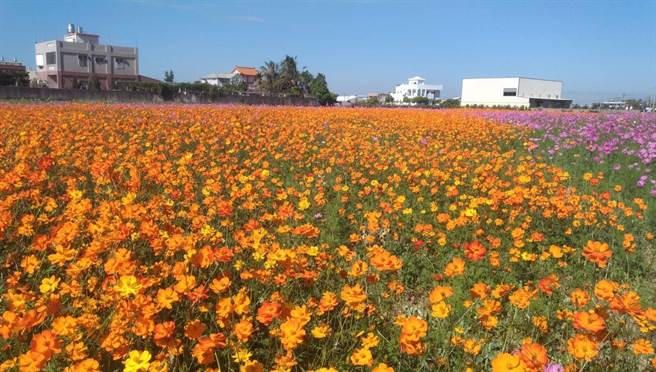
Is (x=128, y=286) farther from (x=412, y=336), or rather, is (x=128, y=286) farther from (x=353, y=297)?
(x=412, y=336)

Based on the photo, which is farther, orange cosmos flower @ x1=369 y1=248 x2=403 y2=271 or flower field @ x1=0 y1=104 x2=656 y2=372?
orange cosmos flower @ x1=369 y1=248 x2=403 y2=271

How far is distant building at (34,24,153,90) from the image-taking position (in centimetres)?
5684

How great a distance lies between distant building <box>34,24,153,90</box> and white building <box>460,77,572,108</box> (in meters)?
55.8

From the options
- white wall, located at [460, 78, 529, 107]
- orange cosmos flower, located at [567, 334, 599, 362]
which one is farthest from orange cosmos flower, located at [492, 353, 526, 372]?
white wall, located at [460, 78, 529, 107]

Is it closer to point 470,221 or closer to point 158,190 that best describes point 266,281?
point 470,221

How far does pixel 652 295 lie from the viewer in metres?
3.33

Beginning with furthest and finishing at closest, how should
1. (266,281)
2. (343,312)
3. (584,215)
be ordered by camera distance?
(584,215)
(266,281)
(343,312)

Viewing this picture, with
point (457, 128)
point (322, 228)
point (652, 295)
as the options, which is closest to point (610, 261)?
point (652, 295)

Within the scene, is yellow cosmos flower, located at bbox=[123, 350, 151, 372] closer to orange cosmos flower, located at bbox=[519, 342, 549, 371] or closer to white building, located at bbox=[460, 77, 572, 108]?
orange cosmos flower, located at bbox=[519, 342, 549, 371]

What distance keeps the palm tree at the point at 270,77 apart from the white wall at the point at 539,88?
166 feet

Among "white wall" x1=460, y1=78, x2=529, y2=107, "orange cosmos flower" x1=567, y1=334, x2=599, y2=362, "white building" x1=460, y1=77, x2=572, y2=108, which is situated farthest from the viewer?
"white wall" x1=460, y1=78, x2=529, y2=107

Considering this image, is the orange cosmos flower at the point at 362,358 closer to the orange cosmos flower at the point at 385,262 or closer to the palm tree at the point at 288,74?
the orange cosmos flower at the point at 385,262

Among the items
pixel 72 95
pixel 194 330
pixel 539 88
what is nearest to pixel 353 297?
pixel 194 330

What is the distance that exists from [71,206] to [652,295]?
402 centimetres
